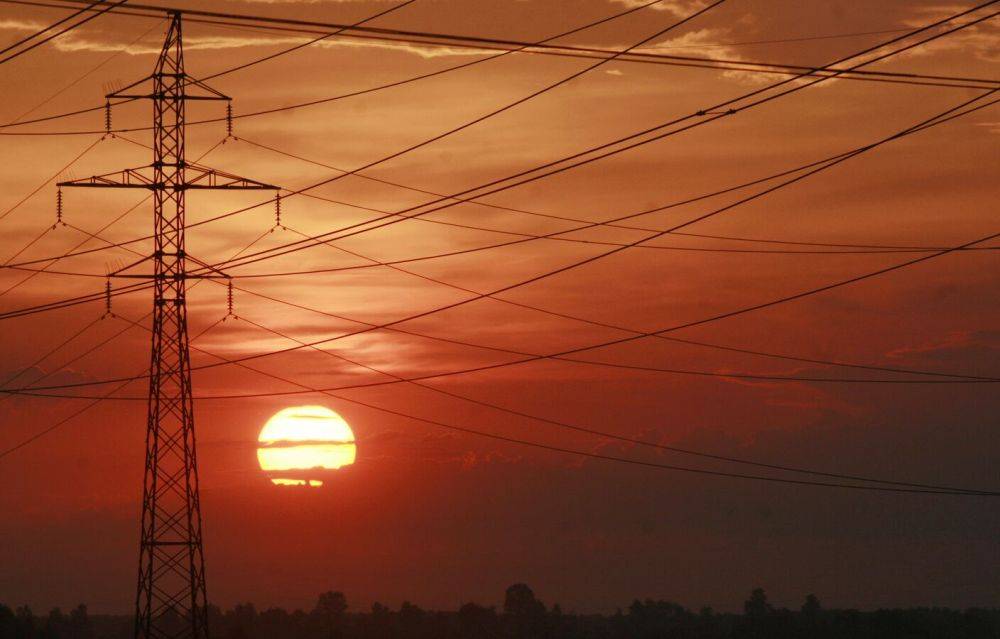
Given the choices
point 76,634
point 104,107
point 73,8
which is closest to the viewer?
point 73,8

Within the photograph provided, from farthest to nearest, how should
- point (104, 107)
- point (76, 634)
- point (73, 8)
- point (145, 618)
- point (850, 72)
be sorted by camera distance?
point (76, 634) < point (104, 107) < point (145, 618) < point (73, 8) < point (850, 72)

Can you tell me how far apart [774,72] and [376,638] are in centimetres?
16009

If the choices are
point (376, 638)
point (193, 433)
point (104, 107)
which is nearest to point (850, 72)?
point (193, 433)

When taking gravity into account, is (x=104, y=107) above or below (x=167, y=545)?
above

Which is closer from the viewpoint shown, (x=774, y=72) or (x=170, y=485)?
(x=774, y=72)

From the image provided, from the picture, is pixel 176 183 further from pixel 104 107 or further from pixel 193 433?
pixel 193 433

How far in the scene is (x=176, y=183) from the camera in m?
47.6

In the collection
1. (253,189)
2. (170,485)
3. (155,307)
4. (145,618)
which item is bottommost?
(145,618)

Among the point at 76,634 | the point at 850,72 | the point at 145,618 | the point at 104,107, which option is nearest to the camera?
the point at 850,72

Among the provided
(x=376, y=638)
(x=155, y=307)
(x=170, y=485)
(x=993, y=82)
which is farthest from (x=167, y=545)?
(x=376, y=638)

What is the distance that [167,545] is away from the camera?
45594 millimetres

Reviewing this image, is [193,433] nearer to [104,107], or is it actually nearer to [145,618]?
[145,618]

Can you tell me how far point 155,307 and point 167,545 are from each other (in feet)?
24.3

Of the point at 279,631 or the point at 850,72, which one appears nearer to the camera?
the point at 850,72
